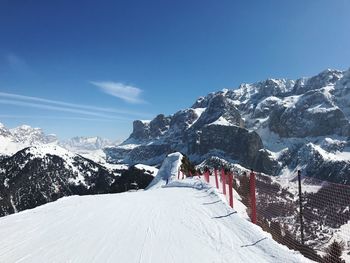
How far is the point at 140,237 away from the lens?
13469 millimetres

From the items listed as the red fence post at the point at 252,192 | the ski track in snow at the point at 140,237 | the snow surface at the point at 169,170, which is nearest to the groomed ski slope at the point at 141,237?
the ski track in snow at the point at 140,237

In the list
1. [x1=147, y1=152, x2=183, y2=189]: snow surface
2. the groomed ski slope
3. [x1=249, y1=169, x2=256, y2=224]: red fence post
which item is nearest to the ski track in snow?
the groomed ski slope

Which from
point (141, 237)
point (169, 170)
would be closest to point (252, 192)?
point (141, 237)

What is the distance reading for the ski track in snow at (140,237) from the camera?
36.0ft

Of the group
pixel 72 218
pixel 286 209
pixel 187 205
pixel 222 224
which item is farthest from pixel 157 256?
pixel 286 209

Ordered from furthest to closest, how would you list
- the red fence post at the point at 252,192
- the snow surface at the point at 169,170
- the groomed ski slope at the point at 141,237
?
the snow surface at the point at 169,170 < the red fence post at the point at 252,192 < the groomed ski slope at the point at 141,237

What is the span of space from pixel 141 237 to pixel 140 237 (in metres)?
0.04

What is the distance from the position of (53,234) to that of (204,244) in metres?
5.65

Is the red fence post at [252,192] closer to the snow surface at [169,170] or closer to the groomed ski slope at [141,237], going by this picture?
the groomed ski slope at [141,237]

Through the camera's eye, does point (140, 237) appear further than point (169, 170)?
No

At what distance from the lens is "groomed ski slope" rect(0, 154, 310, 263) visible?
10969 millimetres

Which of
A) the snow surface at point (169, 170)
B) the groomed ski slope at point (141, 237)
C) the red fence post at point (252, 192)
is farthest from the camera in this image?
the snow surface at point (169, 170)

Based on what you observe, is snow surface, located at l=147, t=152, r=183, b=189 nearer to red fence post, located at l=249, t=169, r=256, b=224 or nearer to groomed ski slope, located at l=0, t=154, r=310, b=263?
groomed ski slope, located at l=0, t=154, r=310, b=263

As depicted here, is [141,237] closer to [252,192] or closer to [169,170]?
[252,192]
